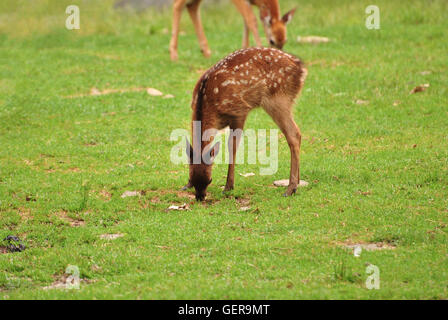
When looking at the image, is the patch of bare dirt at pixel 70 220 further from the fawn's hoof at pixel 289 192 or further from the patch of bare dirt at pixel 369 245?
the patch of bare dirt at pixel 369 245

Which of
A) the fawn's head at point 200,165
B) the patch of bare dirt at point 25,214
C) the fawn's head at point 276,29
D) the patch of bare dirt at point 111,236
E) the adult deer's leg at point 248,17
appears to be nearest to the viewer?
the patch of bare dirt at point 111,236

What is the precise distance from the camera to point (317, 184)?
8570mm

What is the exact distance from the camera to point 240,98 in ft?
26.9

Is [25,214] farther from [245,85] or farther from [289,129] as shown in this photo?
[289,129]

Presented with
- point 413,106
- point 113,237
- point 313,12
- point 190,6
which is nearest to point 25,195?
point 113,237

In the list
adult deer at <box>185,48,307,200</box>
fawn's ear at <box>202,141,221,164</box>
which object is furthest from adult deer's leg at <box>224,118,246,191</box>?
fawn's ear at <box>202,141,221,164</box>

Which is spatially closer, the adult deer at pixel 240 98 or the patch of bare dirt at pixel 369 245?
the patch of bare dirt at pixel 369 245

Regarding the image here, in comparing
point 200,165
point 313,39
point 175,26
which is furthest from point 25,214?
point 313,39

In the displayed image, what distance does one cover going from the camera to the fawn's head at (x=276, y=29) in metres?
13.6

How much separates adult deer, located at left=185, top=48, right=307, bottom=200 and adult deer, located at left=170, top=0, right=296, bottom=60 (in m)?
5.34

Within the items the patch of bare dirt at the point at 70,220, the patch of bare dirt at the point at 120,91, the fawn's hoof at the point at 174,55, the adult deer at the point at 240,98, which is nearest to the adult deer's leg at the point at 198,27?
the fawn's hoof at the point at 174,55

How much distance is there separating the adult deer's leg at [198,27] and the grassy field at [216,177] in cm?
30
